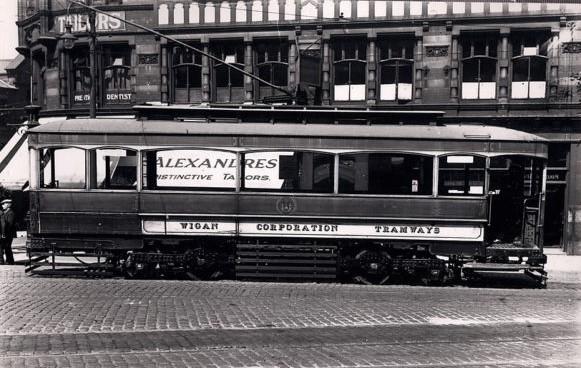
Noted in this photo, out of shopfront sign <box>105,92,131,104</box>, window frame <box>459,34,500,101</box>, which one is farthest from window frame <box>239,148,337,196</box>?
shopfront sign <box>105,92,131,104</box>

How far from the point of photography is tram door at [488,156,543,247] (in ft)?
38.6

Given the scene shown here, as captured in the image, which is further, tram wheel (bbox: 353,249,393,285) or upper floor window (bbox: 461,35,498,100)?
upper floor window (bbox: 461,35,498,100)

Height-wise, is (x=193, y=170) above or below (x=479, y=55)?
below

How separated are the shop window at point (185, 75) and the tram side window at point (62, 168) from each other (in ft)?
32.1

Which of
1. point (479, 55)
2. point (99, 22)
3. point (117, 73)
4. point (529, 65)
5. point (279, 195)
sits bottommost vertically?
point (279, 195)

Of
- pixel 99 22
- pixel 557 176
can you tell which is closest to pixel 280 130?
pixel 557 176

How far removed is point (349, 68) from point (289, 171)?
9495 mm

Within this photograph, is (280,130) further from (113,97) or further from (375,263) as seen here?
(113,97)

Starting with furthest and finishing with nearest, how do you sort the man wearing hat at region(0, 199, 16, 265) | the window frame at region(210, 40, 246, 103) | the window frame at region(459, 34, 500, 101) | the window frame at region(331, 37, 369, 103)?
the window frame at region(210, 40, 246, 103) → the window frame at region(331, 37, 369, 103) → the window frame at region(459, 34, 500, 101) → the man wearing hat at region(0, 199, 16, 265)

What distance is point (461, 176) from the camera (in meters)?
11.5

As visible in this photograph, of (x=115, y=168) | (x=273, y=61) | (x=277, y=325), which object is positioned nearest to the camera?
(x=277, y=325)

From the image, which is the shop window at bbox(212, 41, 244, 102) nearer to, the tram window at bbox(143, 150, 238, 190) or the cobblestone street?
the tram window at bbox(143, 150, 238, 190)

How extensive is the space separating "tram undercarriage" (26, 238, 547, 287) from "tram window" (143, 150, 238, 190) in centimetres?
118

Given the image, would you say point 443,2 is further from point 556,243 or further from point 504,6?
point 556,243
